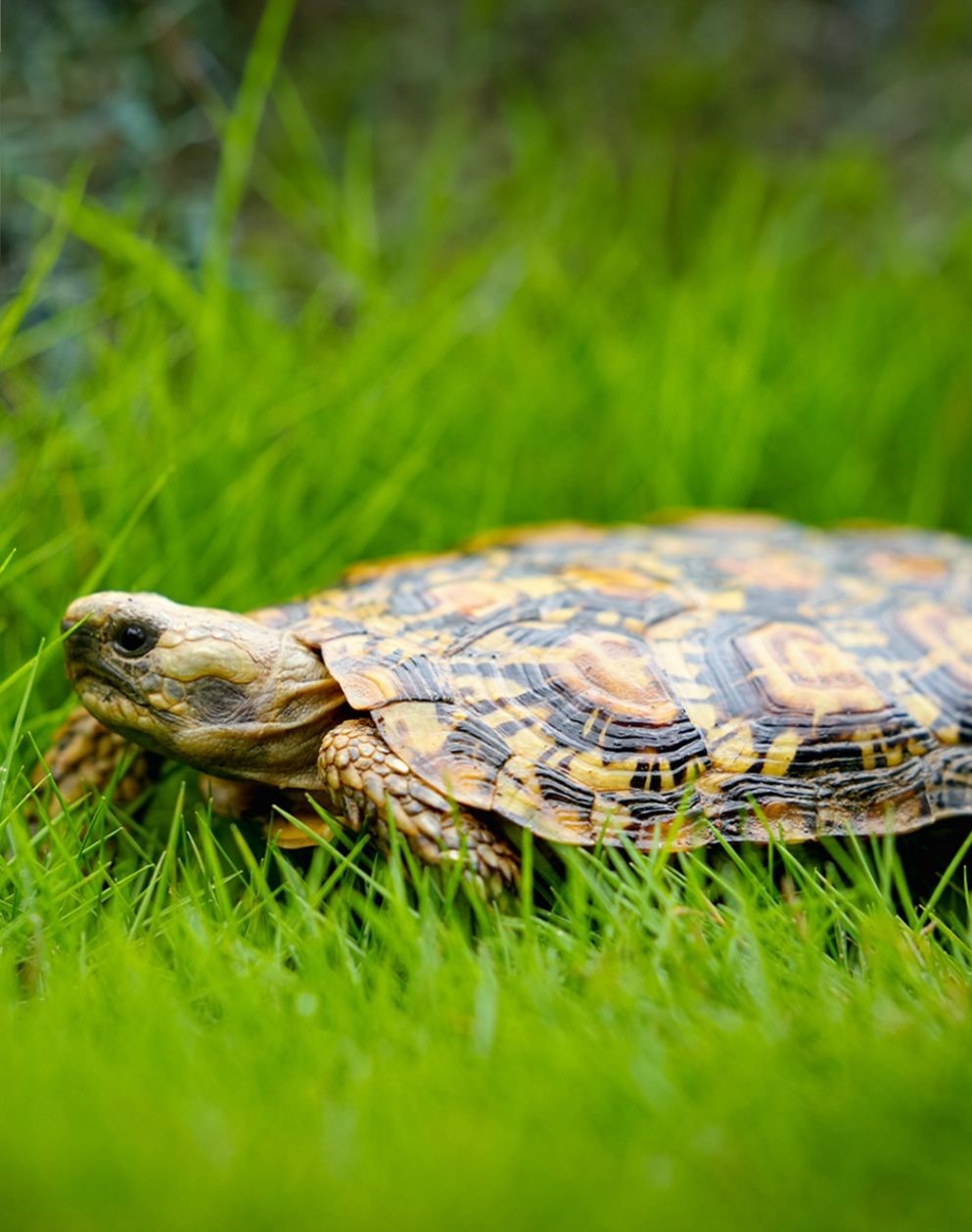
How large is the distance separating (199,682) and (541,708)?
0.66m

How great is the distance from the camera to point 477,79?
5336 mm

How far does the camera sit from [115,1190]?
133 cm

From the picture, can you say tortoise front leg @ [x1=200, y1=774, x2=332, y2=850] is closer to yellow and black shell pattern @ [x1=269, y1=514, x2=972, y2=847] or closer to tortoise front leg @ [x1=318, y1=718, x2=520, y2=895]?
tortoise front leg @ [x1=318, y1=718, x2=520, y2=895]

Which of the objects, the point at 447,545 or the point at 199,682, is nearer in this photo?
the point at 199,682

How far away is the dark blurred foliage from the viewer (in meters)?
4.29

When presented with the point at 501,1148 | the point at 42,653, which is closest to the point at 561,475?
the point at 42,653

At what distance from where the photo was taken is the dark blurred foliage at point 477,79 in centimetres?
429

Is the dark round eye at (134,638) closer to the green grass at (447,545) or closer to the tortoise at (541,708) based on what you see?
the tortoise at (541,708)

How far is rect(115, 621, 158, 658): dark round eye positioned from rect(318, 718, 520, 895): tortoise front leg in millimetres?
411

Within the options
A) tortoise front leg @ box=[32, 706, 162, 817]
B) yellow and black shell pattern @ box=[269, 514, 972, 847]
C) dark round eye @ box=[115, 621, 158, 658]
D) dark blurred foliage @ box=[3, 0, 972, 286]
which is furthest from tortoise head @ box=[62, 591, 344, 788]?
dark blurred foliage @ box=[3, 0, 972, 286]

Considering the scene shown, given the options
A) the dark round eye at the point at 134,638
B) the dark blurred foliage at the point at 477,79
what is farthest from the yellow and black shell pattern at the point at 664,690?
the dark blurred foliage at the point at 477,79

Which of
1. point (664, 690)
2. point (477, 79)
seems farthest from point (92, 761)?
point (477, 79)

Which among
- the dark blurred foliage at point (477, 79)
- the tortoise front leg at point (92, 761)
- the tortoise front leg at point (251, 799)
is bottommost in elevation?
the tortoise front leg at point (251, 799)

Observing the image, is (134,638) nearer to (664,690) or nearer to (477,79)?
(664,690)
